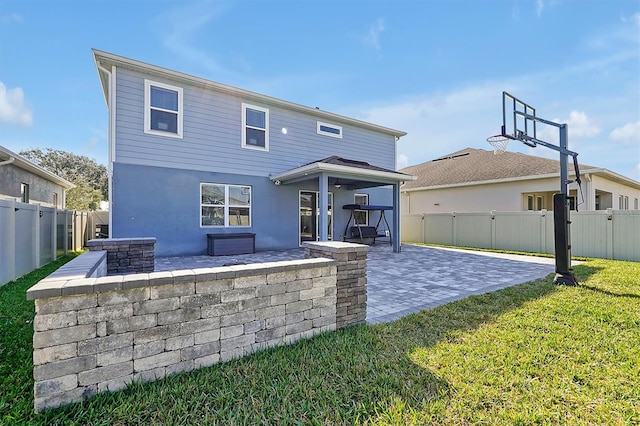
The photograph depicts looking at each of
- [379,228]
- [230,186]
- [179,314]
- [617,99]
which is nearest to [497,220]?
[379,228]

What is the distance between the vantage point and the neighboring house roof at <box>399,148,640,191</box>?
12.4 m

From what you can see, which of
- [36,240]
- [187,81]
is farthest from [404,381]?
[187,81]

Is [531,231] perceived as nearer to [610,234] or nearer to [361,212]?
[610,234]

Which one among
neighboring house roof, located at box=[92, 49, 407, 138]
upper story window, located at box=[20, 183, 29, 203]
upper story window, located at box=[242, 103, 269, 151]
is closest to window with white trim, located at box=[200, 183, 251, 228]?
upper story window, located at box=[242, 103, 269, 151]

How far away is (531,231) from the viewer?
9992 mm

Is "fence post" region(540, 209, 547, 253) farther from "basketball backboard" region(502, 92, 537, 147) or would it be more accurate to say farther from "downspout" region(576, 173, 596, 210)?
"basketball backboard" region(502, 92, 537, 147)

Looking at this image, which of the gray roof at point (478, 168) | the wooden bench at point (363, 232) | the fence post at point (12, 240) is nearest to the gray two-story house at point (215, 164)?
the wooden bench at point (363, 232)

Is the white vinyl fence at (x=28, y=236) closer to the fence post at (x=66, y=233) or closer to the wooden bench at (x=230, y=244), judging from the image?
the fence post at (x=66, y=233)

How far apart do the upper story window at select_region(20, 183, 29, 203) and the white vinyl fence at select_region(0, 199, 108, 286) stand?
7.73 ft

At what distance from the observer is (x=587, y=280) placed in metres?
5.57

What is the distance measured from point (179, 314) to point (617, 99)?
14033 millimetres

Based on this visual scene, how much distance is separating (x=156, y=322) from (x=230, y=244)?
21.8ft

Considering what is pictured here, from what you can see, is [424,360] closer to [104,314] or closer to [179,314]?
[179,314]

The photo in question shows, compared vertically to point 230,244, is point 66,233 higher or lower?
higher
